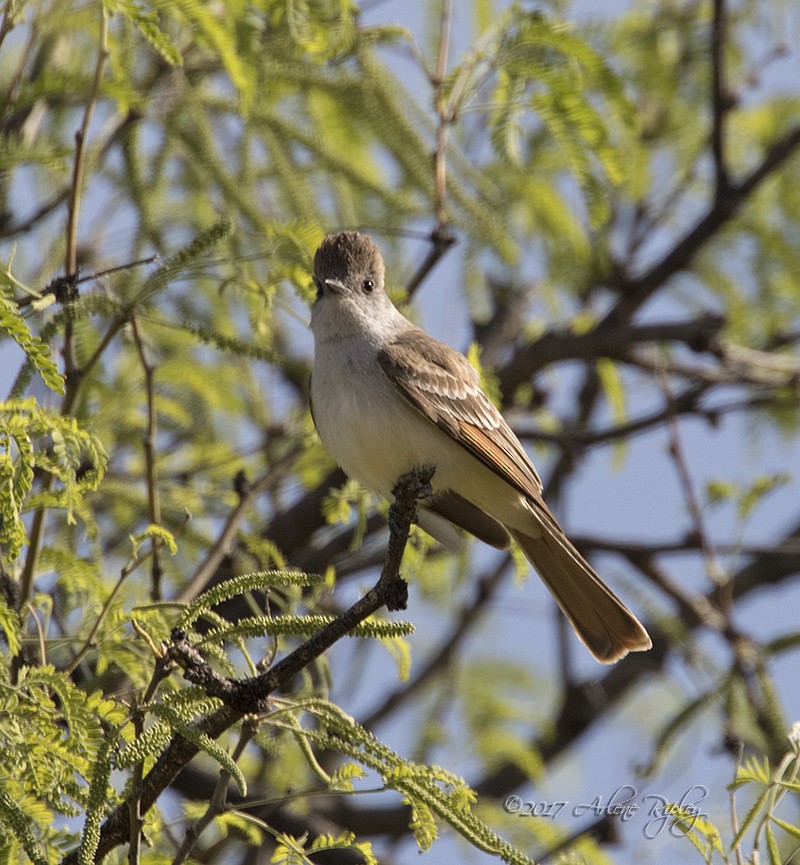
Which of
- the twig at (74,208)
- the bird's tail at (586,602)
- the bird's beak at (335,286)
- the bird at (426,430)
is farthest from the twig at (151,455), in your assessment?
the bird's tail at (586,602)

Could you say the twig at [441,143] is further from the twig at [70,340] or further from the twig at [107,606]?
the twig at [107,606]

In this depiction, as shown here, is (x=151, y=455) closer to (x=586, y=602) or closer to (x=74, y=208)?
(x=74, y=208)

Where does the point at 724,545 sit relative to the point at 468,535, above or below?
above

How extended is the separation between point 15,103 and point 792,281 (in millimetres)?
3977

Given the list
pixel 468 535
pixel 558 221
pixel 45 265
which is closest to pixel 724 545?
pixel 468 535

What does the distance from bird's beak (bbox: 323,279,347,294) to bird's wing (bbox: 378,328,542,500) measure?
0.90 feet

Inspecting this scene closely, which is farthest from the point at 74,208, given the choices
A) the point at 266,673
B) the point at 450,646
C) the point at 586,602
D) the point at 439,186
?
the point at 450,646

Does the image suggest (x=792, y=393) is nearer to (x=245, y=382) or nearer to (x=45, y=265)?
(x=245, y=382)

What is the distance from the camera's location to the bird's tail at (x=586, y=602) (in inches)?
182

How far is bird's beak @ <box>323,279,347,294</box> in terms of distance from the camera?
4.48m

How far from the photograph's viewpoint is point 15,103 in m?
4.14

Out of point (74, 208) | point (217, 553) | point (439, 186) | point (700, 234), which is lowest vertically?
point (217, 553)

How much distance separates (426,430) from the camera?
14.6ft

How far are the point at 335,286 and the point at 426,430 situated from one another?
25.7 inches
